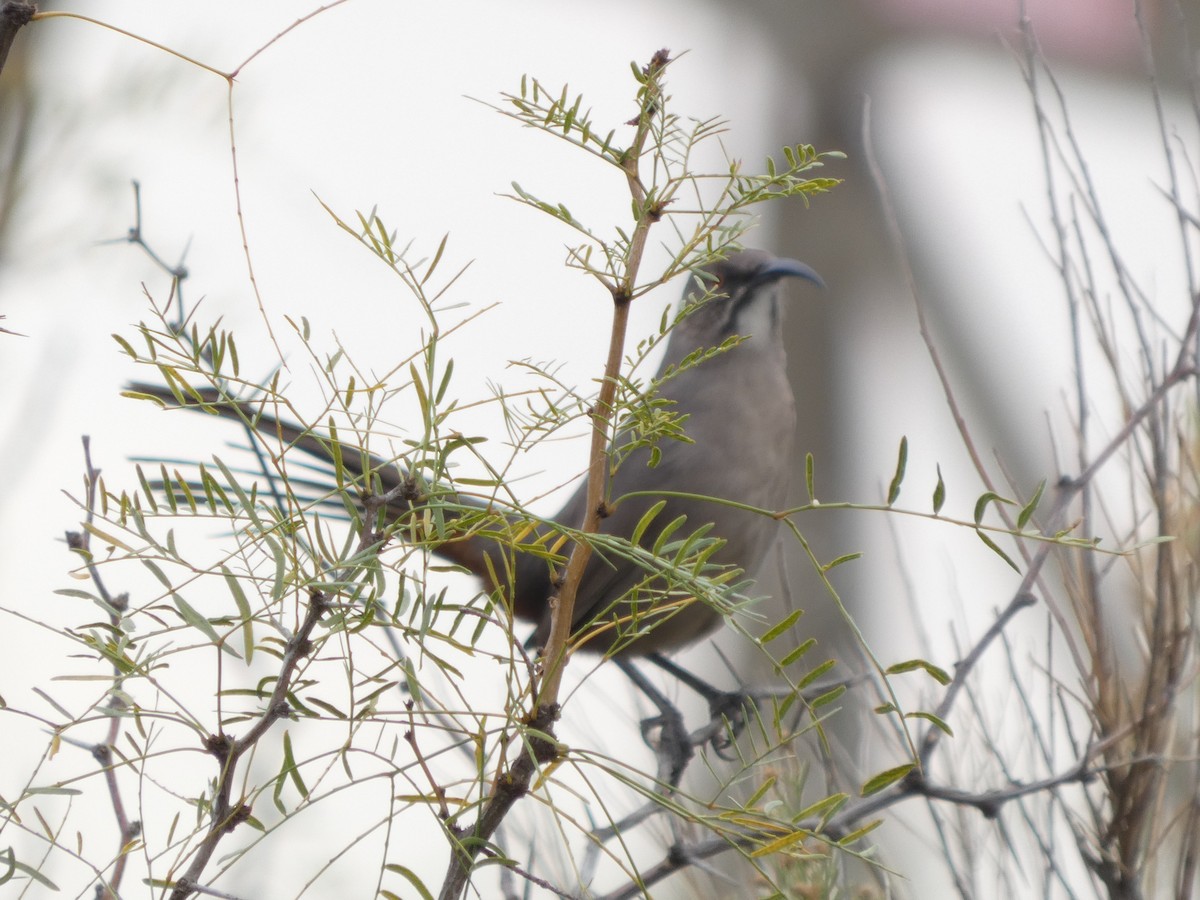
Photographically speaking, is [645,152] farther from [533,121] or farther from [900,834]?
[900,834]

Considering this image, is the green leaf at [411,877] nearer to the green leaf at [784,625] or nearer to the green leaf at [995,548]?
the green leaf at [784,625]

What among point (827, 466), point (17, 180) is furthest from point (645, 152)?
point (827, 466)

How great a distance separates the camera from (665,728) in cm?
348

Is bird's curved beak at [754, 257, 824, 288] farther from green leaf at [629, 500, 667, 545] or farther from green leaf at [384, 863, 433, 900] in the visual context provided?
green leaf at [384, 863, 433, 900]

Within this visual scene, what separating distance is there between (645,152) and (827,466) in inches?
197

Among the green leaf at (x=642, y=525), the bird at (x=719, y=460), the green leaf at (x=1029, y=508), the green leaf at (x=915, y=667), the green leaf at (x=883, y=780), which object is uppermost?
the bird at (x=719, y=460)

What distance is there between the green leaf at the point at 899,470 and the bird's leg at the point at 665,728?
1.24 m

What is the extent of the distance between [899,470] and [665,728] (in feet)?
8.66

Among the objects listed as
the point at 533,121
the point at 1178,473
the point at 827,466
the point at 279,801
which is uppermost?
the point at 827,466

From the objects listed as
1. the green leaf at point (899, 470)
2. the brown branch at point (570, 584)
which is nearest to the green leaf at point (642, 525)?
the brown branch at point (570, 584)

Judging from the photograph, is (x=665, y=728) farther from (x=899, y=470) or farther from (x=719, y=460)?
(x=899, y=470)

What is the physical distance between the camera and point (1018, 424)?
5.17 metres

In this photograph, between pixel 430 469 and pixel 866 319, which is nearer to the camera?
pixel 430 469

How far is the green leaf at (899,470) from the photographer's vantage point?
91 centimetres
